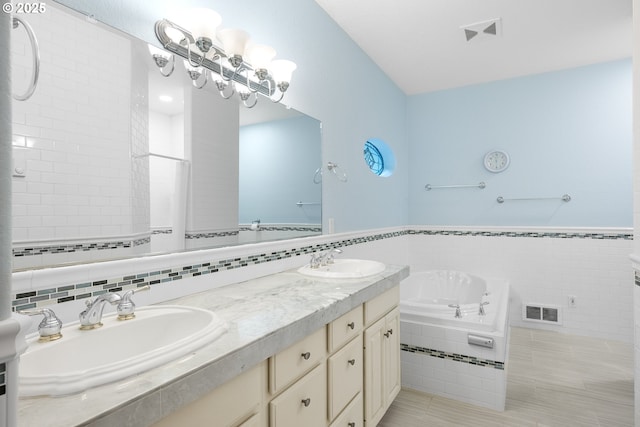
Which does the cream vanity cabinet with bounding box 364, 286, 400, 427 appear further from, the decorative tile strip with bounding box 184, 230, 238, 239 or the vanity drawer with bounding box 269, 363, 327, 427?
the decorative tile strip with bounding box 184, 230, 238, 239

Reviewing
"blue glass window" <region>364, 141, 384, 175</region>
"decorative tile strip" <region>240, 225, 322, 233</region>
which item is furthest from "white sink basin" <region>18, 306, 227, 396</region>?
"blue glass window" <region>364, 141, 384, 175</region>

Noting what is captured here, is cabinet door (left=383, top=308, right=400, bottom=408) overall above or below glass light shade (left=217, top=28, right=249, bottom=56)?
below

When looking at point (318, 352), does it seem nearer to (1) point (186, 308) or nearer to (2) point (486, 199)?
(1) point (186, 308)

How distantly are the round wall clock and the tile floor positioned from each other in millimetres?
1781

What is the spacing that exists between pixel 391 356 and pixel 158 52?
1.83 meters

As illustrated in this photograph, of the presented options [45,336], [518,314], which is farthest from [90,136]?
[518,314]

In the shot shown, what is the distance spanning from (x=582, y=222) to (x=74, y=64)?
399 centimetres

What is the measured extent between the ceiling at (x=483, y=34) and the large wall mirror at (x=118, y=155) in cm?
132

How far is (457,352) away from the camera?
2.24m

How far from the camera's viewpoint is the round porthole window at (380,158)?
139 inches

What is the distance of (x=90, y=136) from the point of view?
109cm

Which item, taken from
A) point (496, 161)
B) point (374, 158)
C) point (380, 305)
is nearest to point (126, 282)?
point (380, 305)

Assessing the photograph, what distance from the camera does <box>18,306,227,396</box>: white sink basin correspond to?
636mm

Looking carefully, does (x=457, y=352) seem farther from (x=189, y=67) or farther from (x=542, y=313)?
(x=189, y=67)
